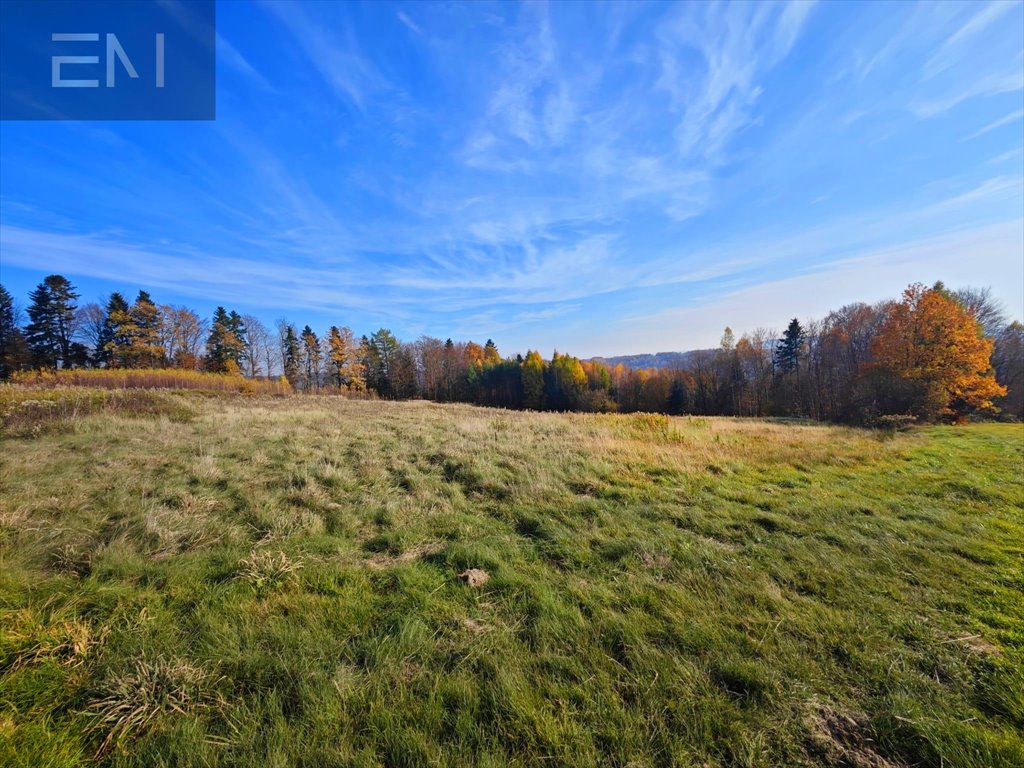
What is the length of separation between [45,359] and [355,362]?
1302 inches

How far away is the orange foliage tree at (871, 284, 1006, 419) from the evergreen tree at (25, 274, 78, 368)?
81604 millimetres

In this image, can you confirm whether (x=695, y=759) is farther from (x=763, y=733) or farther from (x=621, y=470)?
(x=621, y=470)

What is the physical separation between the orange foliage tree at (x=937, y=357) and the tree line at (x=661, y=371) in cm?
7

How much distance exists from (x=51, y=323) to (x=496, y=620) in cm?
6803

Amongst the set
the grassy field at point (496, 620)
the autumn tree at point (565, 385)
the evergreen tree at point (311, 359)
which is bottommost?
the grassy field at point (496, 620)

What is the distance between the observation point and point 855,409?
26.8 m

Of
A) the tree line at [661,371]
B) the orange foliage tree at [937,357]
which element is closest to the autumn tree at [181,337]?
the tree line at [661,371]

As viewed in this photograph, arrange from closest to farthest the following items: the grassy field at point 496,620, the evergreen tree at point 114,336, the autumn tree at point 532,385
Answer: the grassy field at point 496,620, the evergreen tree at point 114,336, the autumn tree at point 532,385

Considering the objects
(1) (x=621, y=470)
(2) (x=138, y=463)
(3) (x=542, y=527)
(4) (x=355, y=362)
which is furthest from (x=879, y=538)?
(4) (x=355, y=362)

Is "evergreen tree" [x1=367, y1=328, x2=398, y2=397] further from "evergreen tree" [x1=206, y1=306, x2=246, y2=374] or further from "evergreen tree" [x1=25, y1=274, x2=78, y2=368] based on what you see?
"evergreen tree" [x1=25, y1=274, x2=78, y2=368]

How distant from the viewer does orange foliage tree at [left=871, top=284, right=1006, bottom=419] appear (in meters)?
22.1

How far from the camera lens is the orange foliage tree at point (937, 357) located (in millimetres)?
22125

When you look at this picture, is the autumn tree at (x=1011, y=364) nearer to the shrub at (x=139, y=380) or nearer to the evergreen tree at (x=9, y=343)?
the shrub at (x=139, y=380)

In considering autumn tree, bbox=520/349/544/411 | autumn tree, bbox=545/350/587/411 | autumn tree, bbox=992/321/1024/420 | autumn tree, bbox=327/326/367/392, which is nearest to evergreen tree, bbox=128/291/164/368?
autumn tree, bbox=327/326/367/392
